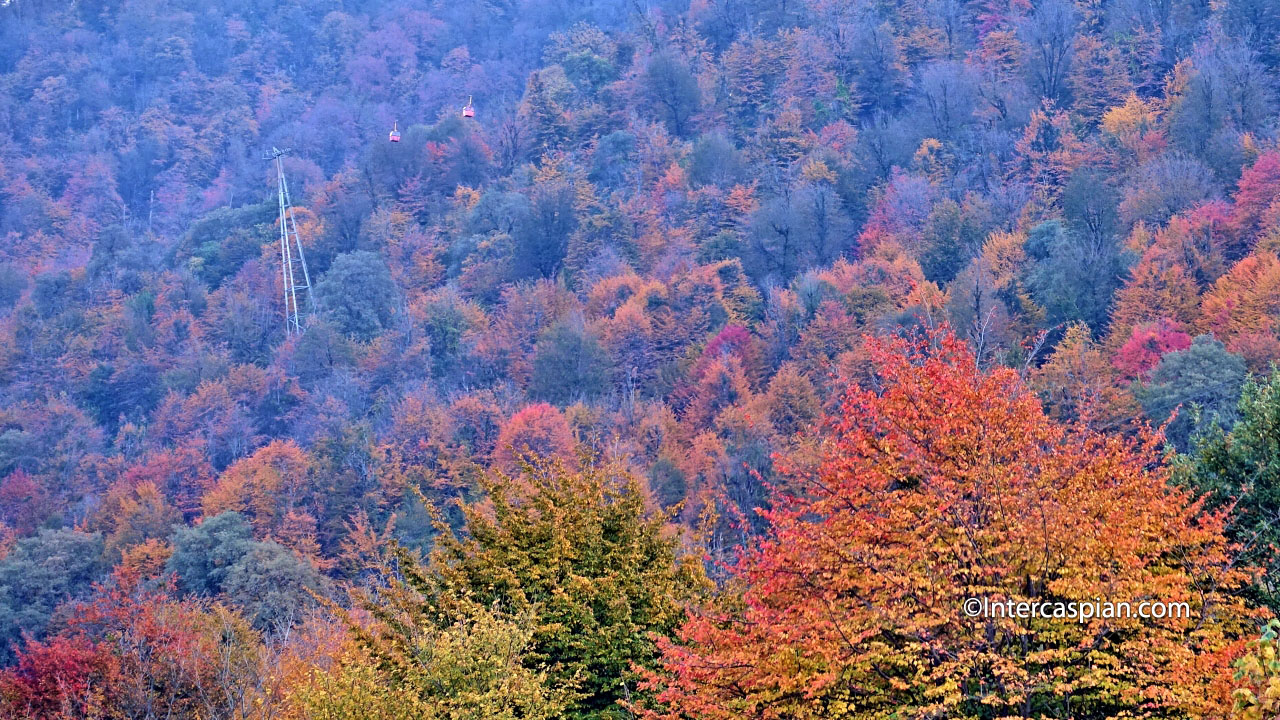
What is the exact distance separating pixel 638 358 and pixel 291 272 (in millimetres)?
35144

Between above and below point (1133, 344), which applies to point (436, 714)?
above

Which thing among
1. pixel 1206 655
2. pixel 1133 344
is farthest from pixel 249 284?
pixel 1206 655

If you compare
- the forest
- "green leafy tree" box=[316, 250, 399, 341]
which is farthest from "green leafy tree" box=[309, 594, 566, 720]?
"green leafy tree" box=[316, 250, 399, 341]

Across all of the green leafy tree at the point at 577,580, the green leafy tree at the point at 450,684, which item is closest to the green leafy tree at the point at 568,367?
the green leafy tree at the point at 577,580

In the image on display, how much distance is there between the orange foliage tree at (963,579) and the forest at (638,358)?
73 millimetres

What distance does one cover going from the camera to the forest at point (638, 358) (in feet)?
44.7

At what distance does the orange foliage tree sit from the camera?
40.4ft

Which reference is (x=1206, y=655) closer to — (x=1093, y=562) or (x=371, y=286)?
(x=1093, y=562)

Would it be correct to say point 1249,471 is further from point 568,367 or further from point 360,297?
point 360,297

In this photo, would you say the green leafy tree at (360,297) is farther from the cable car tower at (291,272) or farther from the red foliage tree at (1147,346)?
the red foliage tree at (1147,346)

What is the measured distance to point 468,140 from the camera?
108 metres

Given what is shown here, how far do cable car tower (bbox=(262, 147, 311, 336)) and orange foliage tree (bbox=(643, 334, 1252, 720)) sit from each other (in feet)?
265

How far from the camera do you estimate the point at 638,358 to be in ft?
253

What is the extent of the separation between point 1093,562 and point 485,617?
7339 millimetres
